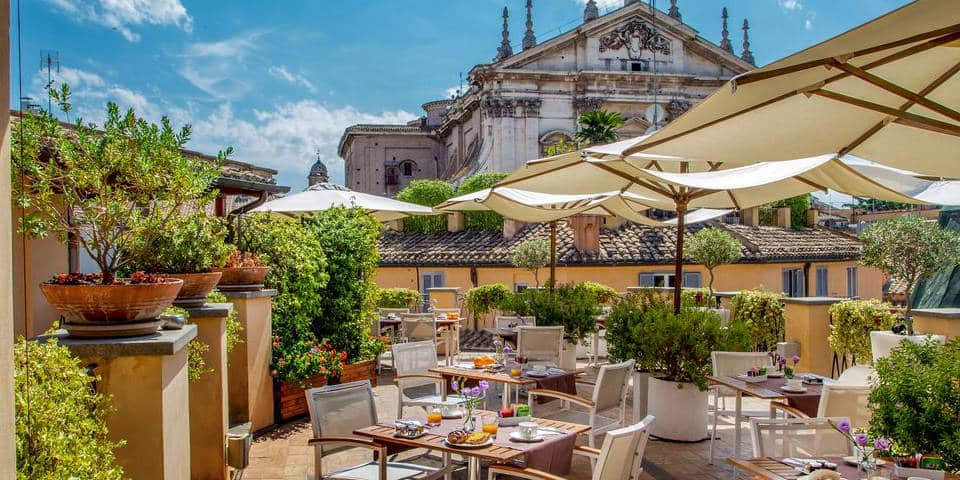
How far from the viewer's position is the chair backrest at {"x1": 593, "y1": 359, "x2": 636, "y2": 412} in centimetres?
643

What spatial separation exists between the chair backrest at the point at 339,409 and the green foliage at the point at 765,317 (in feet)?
24.3

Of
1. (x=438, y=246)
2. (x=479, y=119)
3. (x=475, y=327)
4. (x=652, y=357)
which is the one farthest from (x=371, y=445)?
(x=479, y=119)

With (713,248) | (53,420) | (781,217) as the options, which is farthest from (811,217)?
(53,420)

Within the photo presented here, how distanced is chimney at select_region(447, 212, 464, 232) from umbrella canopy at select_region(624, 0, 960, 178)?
1986 cm

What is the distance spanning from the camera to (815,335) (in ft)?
35.5

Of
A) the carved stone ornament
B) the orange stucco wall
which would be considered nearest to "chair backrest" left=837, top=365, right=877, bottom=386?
the orange stucco wall

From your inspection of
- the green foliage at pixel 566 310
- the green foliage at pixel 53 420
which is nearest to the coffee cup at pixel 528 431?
the green foliage at pixel 53 420

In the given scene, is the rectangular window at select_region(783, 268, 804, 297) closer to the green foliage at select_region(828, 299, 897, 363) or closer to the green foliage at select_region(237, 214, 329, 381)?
the green foliage at select_region(828, 299, 897, 363)

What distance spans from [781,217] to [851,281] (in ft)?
13.1

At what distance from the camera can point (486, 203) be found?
11.4 metres

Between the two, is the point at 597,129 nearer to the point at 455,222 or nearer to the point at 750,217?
the point at 750,217

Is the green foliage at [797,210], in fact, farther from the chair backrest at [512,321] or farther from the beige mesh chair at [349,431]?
the beige mesh chair at [349,431]

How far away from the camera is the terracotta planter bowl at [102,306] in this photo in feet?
12.1

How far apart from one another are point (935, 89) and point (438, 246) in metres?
19.6
